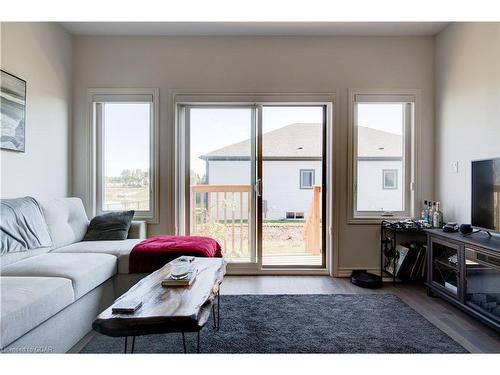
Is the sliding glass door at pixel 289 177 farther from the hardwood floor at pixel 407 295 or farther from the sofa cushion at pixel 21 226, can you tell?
the sofa cushion at pixel 21 226

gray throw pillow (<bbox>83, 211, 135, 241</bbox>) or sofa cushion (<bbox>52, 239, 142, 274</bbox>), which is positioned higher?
gray throw pillow (<bbox>83, 211, 135, 241</bbox>)

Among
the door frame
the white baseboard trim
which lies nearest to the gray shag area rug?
the white baseboard trim

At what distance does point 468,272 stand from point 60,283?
287 cm

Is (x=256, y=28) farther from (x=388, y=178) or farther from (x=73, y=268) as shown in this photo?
(x=73, y=268)

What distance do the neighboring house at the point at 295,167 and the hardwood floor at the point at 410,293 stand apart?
2.85 feet

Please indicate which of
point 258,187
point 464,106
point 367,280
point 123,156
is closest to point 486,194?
point 464,106

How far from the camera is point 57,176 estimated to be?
121 inches

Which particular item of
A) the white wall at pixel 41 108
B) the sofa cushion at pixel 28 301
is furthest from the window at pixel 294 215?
the white wall at pixel 41 108

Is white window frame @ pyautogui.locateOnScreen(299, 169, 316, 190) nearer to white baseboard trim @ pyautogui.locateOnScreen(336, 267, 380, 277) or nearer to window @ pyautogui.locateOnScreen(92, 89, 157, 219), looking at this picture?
white baseboard trim @ pyautogui.locateOnScreen(336, 267, 380, 277)

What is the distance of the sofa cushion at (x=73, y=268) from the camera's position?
1.86m

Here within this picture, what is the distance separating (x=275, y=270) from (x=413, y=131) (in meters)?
2.31

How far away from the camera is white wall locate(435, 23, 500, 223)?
8.03 ft
